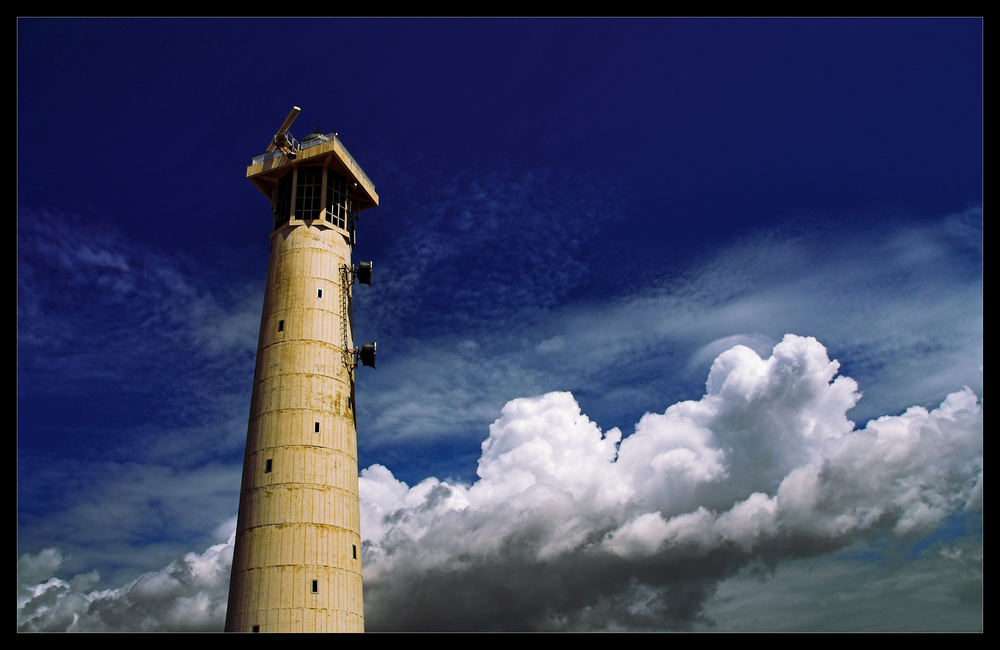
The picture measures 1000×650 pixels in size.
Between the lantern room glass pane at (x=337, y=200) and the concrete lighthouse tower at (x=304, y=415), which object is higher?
the lantern room glass pane at (x=337, y=200)

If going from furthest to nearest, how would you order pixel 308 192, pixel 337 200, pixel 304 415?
pixel 337 200
pixel 308 192
pixel 304 415

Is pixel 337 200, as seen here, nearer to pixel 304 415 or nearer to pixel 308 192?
pixel 308 192

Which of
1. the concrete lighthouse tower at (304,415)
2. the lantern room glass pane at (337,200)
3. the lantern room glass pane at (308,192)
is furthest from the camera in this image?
the lantern room glass pane at (337,200)

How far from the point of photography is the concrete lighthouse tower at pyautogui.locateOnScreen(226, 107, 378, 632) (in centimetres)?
4819

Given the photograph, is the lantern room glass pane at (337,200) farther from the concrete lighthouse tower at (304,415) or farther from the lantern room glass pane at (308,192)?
the lantern room glass pane at (308,192)

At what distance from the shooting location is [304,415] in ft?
174

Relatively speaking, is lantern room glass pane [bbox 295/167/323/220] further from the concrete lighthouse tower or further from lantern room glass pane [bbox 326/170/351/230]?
lantern room glass pane [bbox 326/170/351/230]

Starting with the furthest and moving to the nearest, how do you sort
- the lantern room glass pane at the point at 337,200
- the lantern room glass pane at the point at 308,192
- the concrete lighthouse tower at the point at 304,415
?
1. the lantern room glass pane at the point at 337,200
2. the lantern room glass pane at the point at 308,192
3. the concrete lighthouse tower at the point at 304,415

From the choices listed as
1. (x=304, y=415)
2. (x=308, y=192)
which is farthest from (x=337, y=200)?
Answer: (x=304, y=415)

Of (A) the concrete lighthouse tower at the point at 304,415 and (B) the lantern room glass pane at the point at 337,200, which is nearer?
(A) the concrete lighthouse tower at the point at 304,415

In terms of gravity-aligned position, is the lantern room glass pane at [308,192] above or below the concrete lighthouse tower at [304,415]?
above

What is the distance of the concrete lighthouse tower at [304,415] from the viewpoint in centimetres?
4819

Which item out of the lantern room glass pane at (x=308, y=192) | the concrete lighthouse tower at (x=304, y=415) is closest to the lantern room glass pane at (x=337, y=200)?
the concrete lighthouse tower at (x=304, y=415)
